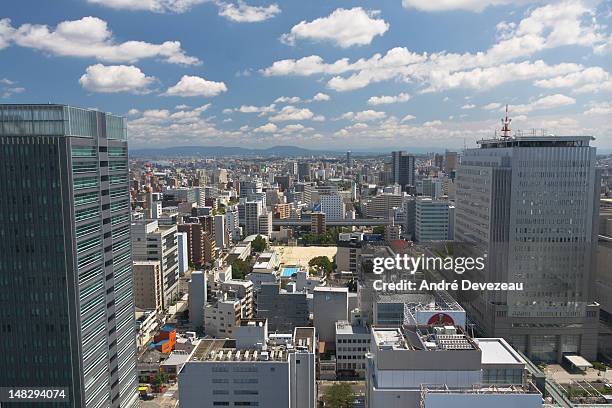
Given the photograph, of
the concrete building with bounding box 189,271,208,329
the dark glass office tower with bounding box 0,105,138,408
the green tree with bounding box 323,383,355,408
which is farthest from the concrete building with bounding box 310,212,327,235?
Answer: the dark glass office tower with bounding box 0,105,138,408

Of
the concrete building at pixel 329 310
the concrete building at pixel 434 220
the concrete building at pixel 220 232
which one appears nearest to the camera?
the concrete building at pixel 329 310

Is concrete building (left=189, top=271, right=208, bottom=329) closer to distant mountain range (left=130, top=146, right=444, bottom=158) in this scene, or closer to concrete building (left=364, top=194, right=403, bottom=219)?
concrete building (left=364, top=194, right=403, bottom=219)

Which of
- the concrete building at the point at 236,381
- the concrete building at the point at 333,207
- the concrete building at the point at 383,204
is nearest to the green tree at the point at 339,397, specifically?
the concrete building at the point at 236,381

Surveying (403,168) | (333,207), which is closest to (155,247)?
(333,207)

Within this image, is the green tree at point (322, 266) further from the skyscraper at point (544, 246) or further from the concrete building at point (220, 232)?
the skyscraper at point (544, 246)

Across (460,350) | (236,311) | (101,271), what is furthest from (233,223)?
(460,350)

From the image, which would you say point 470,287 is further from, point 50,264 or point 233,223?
point 233,223
